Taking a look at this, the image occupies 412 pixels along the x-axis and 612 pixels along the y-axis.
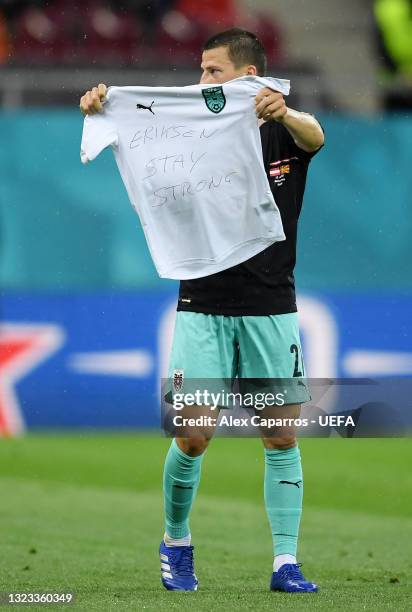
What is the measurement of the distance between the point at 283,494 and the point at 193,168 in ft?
4.18

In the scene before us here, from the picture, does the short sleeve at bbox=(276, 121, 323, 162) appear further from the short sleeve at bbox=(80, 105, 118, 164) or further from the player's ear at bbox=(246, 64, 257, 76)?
the short sleeve at bbox=(80, 105, 118, 164)

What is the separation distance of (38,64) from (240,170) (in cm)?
668

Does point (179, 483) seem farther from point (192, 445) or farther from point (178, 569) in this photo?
point (178, 569)

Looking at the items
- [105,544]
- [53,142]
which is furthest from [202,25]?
[105,544]

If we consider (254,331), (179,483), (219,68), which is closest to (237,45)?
(219,68)

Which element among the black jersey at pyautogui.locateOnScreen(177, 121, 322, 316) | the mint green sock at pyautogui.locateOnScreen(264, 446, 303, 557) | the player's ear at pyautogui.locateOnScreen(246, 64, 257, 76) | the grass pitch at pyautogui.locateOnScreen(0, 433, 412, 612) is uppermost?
the player's ear at pyautogui.locateOnScreen(246, 64, 257, 76)

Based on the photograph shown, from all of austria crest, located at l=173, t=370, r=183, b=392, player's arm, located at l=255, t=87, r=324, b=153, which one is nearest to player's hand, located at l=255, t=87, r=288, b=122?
player's arm, located at l=255, t=87, r=324, b=153

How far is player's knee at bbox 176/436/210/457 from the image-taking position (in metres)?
5.11

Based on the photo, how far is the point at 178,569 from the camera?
5176 mm

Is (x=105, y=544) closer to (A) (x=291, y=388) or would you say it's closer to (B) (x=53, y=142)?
(A) (x=291, y=388)

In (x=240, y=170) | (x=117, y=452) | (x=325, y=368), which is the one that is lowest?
(x=117, y=452)

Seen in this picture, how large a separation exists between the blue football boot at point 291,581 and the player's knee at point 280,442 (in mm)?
434

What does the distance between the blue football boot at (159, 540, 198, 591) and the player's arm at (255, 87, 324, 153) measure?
1614mm

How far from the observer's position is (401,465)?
9539 millimetres
